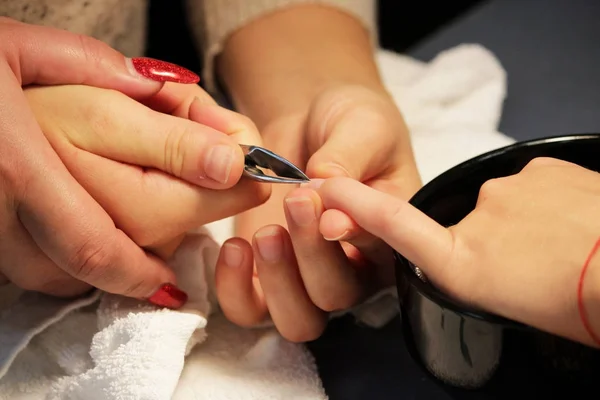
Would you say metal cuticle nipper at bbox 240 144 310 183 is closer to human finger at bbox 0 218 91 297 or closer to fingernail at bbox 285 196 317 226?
fingernail at bbox 285 196 317 226

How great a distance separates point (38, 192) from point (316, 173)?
0.56 ft

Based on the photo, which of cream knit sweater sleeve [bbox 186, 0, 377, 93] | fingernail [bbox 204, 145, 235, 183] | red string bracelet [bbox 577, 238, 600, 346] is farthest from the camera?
cream knit sweater sleeve [bbox 186, 0, 377, 93]

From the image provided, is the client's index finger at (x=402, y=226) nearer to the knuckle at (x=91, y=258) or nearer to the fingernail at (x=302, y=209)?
the fingernail at (x=302, y=209)

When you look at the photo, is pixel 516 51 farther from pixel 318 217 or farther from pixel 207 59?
pixel 318 217

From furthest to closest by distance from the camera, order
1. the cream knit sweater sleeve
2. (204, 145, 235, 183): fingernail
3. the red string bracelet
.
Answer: the cream knit sweater sleeve → (204, 145, 235, 183): fingernail → the red string bracelet

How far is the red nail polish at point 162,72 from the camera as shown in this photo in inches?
18.1

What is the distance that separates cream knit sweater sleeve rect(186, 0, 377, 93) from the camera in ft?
2.29

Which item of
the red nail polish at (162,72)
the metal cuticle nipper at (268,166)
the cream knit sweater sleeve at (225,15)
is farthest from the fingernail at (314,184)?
the cream knit sweater sleeve at (225,15)

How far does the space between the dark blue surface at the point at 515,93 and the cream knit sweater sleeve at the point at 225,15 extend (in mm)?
105

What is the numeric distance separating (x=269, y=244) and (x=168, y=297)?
83mm

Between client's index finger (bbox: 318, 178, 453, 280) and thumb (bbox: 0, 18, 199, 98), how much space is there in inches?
6.1

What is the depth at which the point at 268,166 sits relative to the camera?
435mm

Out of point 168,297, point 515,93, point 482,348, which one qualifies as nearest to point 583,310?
point 482,348

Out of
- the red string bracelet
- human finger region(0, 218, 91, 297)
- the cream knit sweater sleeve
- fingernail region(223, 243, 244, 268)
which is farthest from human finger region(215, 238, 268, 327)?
the cream knit sweater sleeve
